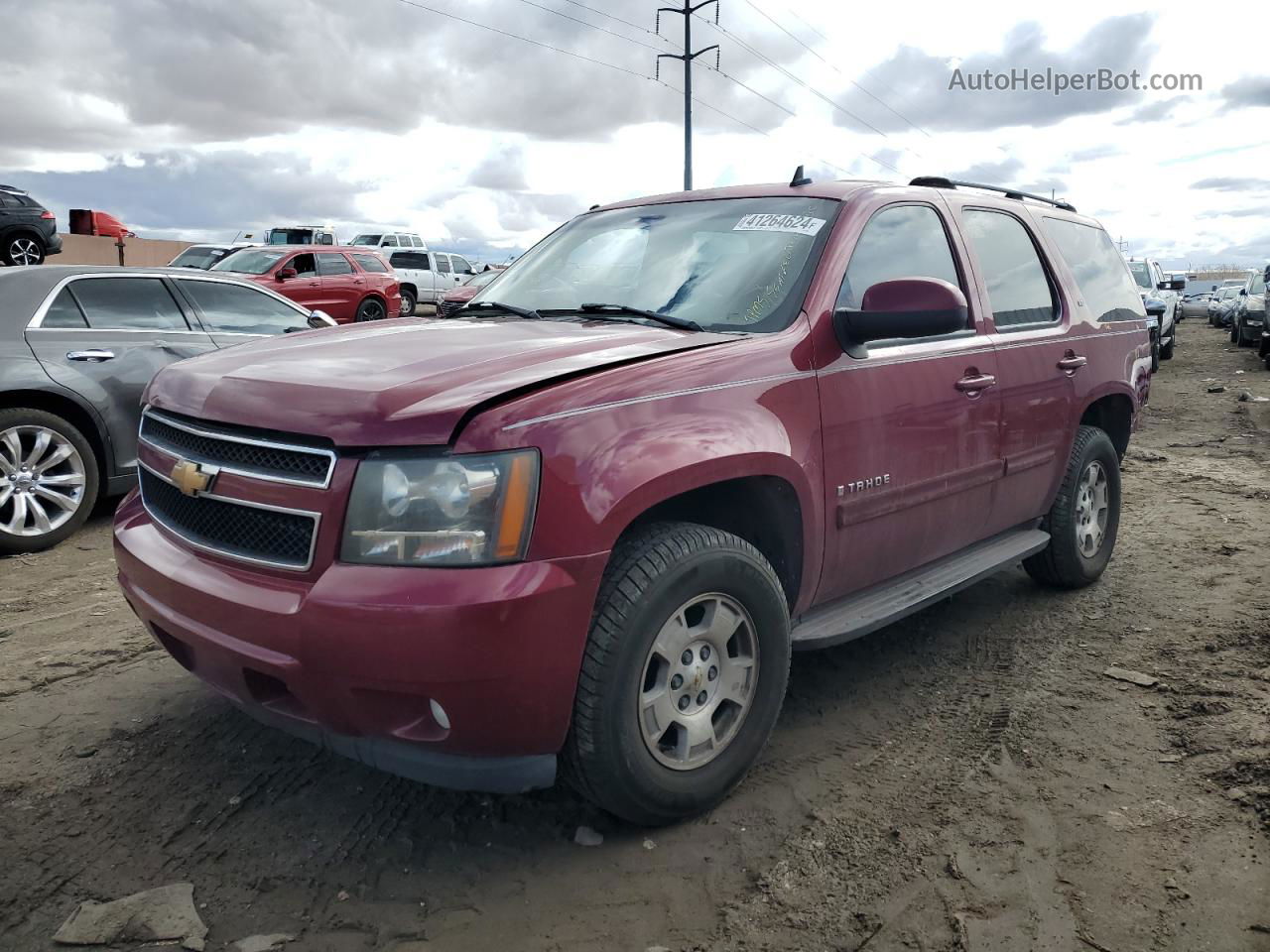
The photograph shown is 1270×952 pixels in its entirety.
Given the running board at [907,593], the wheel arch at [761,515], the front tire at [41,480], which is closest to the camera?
the wheel arch at [761,515]

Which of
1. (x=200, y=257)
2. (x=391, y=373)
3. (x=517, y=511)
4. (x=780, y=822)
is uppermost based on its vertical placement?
(x=200, y=257)

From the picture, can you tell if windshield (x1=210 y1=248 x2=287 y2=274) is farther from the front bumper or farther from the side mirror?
the front bumper

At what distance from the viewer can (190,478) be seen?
2.68 meters

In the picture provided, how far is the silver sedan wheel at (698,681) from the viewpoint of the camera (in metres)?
2.69

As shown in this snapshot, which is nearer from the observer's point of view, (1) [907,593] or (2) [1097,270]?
(1) [907,593]

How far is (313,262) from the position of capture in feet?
59.3

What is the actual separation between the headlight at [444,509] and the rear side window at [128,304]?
466 centimetres

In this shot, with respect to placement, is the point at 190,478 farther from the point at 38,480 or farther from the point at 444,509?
the point at 38,480

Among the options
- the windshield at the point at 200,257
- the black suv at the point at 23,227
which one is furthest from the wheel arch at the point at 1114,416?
the windshield at the point at 200,257

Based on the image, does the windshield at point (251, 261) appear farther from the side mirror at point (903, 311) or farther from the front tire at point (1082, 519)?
the side mirror at point (903, 311)

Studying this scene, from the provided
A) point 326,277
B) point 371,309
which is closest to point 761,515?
point 326,277

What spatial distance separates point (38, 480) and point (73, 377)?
2.06 ft

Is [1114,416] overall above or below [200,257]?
below

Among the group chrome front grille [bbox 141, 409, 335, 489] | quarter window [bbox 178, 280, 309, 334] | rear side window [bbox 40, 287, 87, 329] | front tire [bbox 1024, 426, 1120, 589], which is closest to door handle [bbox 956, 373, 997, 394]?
front tire [bbox 1024, 426, 1120, 589]
